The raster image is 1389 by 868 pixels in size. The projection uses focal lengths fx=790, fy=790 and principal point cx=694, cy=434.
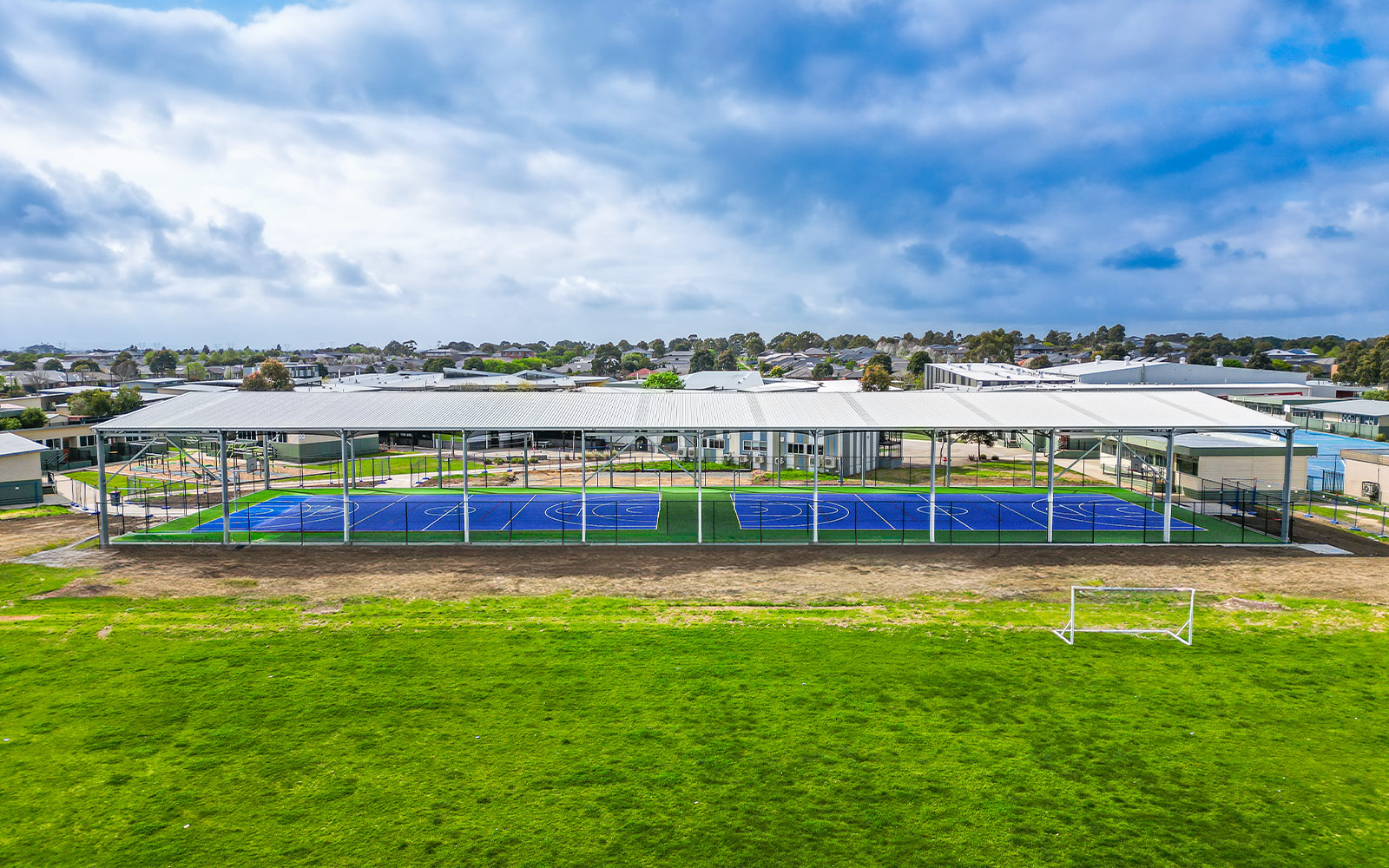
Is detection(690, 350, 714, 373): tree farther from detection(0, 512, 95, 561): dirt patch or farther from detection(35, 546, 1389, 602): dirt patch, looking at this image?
detection(35, 546, 1389, 602): dirt patch

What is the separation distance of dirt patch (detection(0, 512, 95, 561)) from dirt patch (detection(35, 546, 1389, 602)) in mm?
3037

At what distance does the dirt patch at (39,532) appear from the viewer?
26.2 metres

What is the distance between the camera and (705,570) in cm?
2306

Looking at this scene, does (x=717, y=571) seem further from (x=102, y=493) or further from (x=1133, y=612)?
(x=102, y=493)

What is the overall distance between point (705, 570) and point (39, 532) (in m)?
25.1

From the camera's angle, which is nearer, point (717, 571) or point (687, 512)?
point (717, 571)

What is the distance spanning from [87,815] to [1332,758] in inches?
688

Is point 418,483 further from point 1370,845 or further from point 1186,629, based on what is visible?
point 1370,845

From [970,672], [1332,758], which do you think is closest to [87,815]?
[970,672]

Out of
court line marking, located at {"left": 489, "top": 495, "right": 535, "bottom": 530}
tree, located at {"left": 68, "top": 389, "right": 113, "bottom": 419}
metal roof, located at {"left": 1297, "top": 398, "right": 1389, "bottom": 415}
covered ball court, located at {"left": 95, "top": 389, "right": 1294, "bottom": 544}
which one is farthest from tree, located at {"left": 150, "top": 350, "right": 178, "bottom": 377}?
metal roof, located at {"left": 1297, "top": 398, "right": 1389, "bottom": 415}

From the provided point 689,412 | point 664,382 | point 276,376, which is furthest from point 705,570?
point 276,376

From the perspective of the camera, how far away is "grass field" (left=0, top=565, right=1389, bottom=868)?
9.81 meters

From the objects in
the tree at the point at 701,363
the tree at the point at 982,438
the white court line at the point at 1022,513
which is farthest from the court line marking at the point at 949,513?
the tree at the point at 701,363

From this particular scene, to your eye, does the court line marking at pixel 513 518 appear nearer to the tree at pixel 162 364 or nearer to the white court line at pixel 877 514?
the white court line at pixel 877 514
